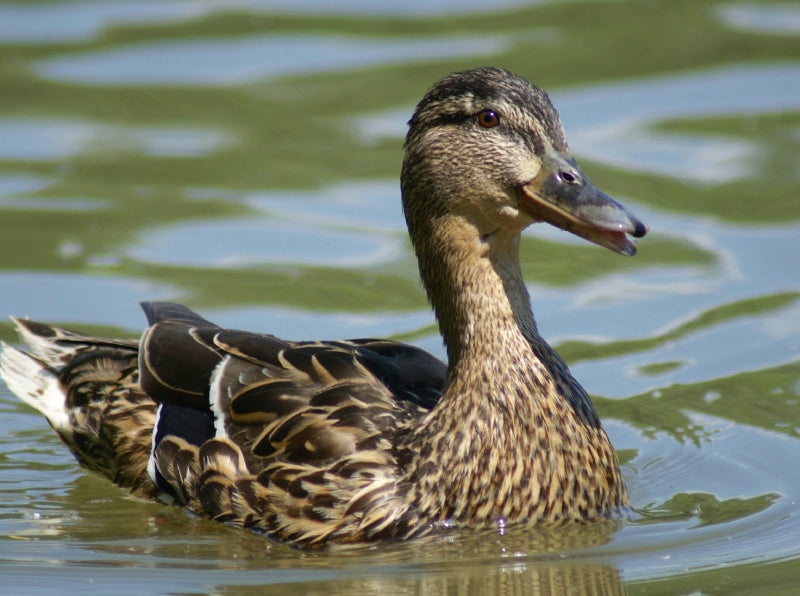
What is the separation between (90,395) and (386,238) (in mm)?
3360

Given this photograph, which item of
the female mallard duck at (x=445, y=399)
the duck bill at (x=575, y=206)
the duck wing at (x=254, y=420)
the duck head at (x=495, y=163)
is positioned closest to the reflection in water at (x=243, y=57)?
the duck wing at (x=254, y=420)

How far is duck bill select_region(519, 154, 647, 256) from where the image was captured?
6293 millimetres

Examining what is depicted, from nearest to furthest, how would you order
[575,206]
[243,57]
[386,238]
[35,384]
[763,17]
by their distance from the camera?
[575,206], [35,384], [386,238], [243,57], [763,17]

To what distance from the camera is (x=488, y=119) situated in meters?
6.66

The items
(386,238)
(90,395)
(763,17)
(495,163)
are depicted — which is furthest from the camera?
(763,17)

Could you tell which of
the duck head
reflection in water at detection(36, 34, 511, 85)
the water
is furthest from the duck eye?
reflection in water at detection(36, 34, 511, 85)

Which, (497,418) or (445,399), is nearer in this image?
(497,418)

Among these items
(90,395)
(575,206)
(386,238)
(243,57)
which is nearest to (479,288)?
(575,206)

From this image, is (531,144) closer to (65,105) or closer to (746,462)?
(746,462)

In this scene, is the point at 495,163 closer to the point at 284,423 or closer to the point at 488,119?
the point at 488,119

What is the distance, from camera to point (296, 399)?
6.84 m

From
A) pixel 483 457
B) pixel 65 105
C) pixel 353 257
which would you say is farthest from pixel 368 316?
pixel 65 105

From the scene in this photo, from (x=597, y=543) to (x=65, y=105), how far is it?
8091 mm

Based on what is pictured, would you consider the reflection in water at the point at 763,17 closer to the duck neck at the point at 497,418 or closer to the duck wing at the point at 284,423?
the duck wing at the point at 284,423
